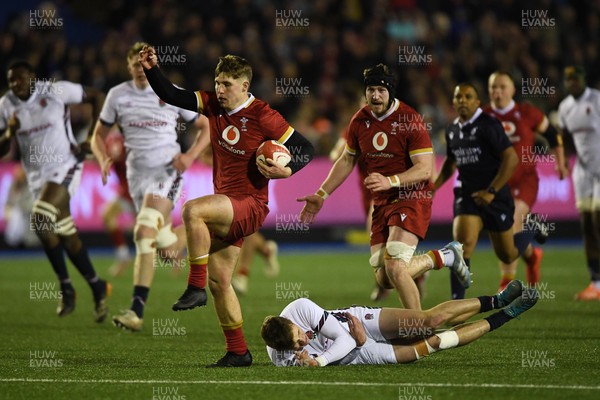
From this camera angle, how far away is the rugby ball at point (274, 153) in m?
8.48

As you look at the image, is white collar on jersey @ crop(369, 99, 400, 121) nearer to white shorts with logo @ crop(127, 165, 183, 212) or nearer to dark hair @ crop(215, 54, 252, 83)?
dark hair @ crop(215, 54, 252, 83)

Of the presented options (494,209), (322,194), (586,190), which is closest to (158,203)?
(322,194)

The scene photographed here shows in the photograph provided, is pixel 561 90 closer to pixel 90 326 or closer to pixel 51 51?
pixel 51 51

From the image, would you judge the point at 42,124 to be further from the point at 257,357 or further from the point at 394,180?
the point at 394,180

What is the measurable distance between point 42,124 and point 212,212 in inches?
188

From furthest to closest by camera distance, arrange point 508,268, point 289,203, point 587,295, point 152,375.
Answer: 1. point 289,203
2. point 587,295
3. point 508,268
4. point 152,375

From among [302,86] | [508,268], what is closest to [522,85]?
[302,86]

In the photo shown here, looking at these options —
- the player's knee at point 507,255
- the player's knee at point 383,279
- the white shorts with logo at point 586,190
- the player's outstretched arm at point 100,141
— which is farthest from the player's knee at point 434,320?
the white shorts with logo at point 586,190

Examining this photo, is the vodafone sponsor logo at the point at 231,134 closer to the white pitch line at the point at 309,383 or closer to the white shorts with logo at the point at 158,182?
the white pitch line at the point at 309,383

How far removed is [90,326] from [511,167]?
16.0 feet

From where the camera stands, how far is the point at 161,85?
28.3ft

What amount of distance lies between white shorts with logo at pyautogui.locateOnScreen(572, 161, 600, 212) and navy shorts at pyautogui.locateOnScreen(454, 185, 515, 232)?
2807 mm

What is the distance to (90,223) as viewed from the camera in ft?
71.2

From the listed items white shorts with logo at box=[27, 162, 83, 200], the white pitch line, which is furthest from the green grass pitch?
white shorts with logo at box=[27, 162, 83, 200]
